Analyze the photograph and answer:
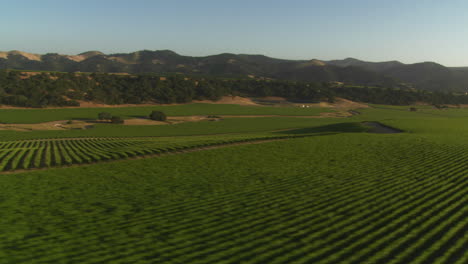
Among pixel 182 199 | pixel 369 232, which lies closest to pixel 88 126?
pixel 182 199

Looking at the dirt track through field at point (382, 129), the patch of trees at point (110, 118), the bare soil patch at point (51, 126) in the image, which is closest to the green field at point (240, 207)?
the dirt track through field at point (382, 129)

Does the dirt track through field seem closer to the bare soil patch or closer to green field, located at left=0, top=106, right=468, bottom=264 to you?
green field, located at left=0, top=106, right=468, bottom=264

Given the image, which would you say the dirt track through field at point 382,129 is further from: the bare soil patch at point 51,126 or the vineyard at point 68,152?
the bare soil patch at point 51,126

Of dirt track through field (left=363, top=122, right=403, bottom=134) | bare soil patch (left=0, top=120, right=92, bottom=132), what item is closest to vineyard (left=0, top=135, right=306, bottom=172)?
bare soil patch (left=0, top=120, right=92, bottom=132)

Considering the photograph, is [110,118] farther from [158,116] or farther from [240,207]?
[240,207]

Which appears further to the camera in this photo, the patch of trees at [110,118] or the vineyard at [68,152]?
the patch of trees at [110,118]

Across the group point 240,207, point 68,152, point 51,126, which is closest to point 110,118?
point 51,126

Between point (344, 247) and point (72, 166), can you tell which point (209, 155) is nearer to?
point (72, 166)
